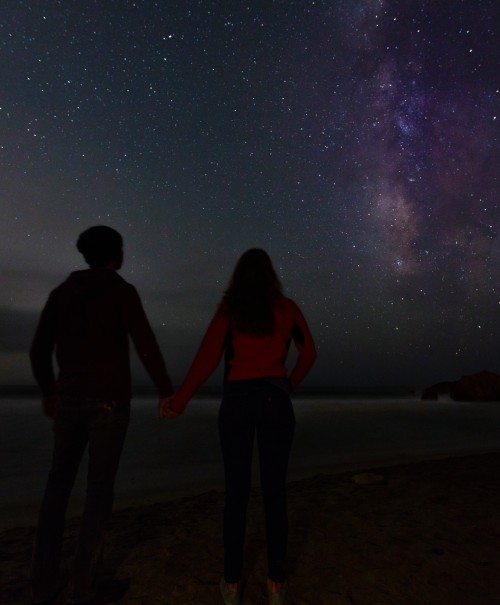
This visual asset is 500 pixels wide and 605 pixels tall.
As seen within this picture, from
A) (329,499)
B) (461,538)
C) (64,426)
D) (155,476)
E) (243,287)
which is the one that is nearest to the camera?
(64,426)

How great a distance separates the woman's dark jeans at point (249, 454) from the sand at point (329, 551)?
0.42 m

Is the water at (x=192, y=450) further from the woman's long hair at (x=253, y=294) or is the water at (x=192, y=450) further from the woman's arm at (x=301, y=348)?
the woman's long hair at (x=253, y=294)

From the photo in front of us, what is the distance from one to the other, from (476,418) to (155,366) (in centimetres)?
2273

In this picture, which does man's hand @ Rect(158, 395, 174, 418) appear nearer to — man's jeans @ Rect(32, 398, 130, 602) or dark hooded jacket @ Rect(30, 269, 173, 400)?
dark hooded jacket @ Rect(30, 269, 173, 400)

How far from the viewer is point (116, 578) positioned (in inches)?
134

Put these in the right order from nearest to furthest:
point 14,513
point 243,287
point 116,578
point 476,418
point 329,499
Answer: point 243,287, point 116,578, point 329,499, point 14,513, point 476,418

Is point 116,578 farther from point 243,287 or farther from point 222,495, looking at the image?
point 222,495

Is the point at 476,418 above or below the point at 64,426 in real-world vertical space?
below

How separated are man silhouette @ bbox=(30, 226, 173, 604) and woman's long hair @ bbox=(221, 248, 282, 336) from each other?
22.7 inches

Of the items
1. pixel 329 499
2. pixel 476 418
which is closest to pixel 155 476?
pixel 329 499

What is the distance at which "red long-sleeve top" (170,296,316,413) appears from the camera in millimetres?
2941

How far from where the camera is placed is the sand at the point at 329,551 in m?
3.16

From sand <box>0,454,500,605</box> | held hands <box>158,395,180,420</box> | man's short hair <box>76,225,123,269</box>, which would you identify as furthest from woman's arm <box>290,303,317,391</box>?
sand <box>0,454,500,605</box>

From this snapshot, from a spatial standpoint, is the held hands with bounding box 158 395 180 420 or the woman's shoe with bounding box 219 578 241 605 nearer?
the woman's shoe with bounding box 219 578 241 605
